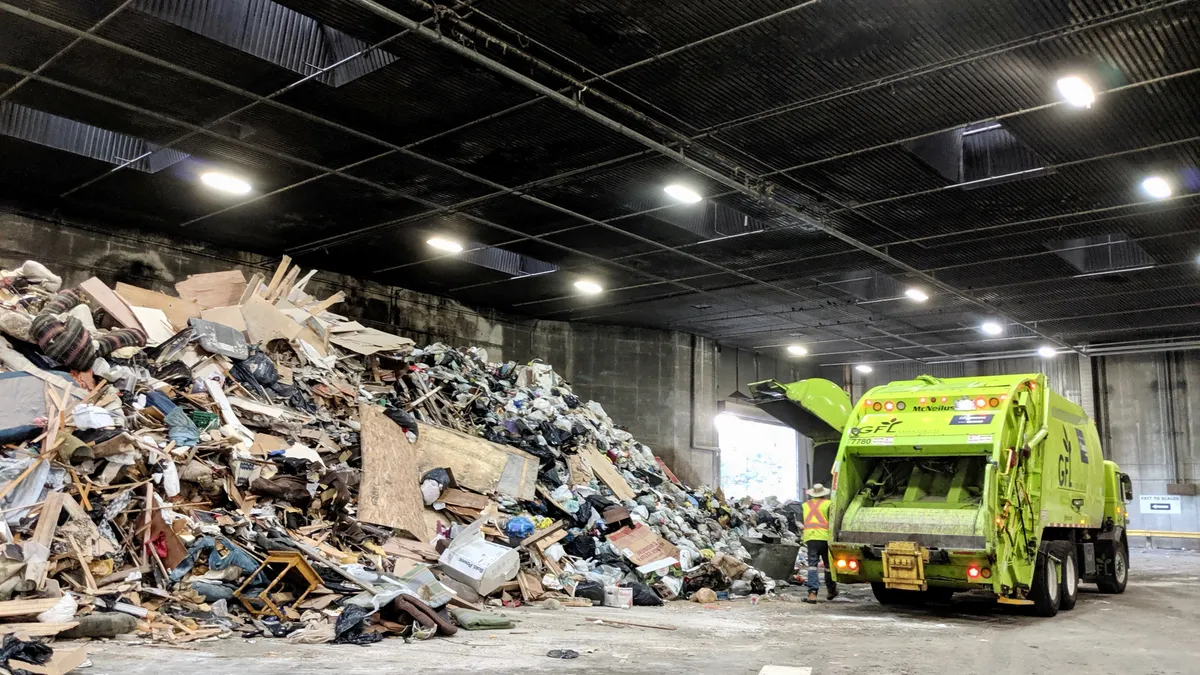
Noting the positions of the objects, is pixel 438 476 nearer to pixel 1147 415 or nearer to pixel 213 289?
pixel 213 289

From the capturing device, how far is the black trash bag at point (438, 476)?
36.1ft

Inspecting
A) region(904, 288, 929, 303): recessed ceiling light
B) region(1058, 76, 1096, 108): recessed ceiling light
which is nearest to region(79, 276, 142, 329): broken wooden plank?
region(1058, 76, 1096, 108): recessed ceiling light

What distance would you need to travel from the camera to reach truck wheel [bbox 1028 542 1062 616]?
9.66 meters

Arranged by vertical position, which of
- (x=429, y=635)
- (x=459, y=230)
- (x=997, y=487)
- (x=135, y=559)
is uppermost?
(x=459, y=230)

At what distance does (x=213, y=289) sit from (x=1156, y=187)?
1273 cm

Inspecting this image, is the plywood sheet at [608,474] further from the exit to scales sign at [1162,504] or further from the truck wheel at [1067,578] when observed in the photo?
the exit to scales sign at [1162,504]

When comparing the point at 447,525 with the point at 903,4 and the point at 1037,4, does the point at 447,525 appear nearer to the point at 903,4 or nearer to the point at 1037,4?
the point at 903,4

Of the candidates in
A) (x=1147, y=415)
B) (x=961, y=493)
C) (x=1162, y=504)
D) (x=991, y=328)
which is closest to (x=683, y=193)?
(x=961, y=493)

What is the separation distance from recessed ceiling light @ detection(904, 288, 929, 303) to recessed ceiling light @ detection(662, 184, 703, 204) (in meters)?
6.67

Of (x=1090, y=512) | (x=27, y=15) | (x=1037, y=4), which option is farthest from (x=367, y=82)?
(x=1090, y=512)

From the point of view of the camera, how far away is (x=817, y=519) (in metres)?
10.7

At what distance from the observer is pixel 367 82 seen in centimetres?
887

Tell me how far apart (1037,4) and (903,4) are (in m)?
1.06

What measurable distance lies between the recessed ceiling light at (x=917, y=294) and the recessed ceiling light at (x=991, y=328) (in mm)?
3286
